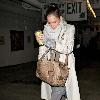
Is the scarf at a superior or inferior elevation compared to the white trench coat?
superior

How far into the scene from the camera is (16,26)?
15.8 meters

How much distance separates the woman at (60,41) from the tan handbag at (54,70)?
10 centimetres

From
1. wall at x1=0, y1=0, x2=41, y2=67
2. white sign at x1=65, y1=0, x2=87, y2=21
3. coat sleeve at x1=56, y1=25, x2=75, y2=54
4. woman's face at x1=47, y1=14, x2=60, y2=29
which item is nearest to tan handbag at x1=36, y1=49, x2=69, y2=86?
coat sleeve at x1=56, y1=25, x2=75, y2=54

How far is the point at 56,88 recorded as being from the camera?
3.58 m

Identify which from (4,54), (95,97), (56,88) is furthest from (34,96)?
(4,54)

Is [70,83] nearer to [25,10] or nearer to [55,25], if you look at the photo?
[55,25]

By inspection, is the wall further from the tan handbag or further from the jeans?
the tan handbag

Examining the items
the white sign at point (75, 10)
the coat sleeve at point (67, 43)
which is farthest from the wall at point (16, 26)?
the coat sleeve at point (67, 43)

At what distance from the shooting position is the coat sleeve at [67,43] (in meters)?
3.40

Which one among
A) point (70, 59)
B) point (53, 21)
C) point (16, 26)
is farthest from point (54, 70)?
point (16, 26)

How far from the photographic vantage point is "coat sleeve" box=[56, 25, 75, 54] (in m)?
3.40

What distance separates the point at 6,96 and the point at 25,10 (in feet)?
33.4

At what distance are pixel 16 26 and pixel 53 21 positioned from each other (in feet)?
41.1

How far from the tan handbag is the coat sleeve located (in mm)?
93
